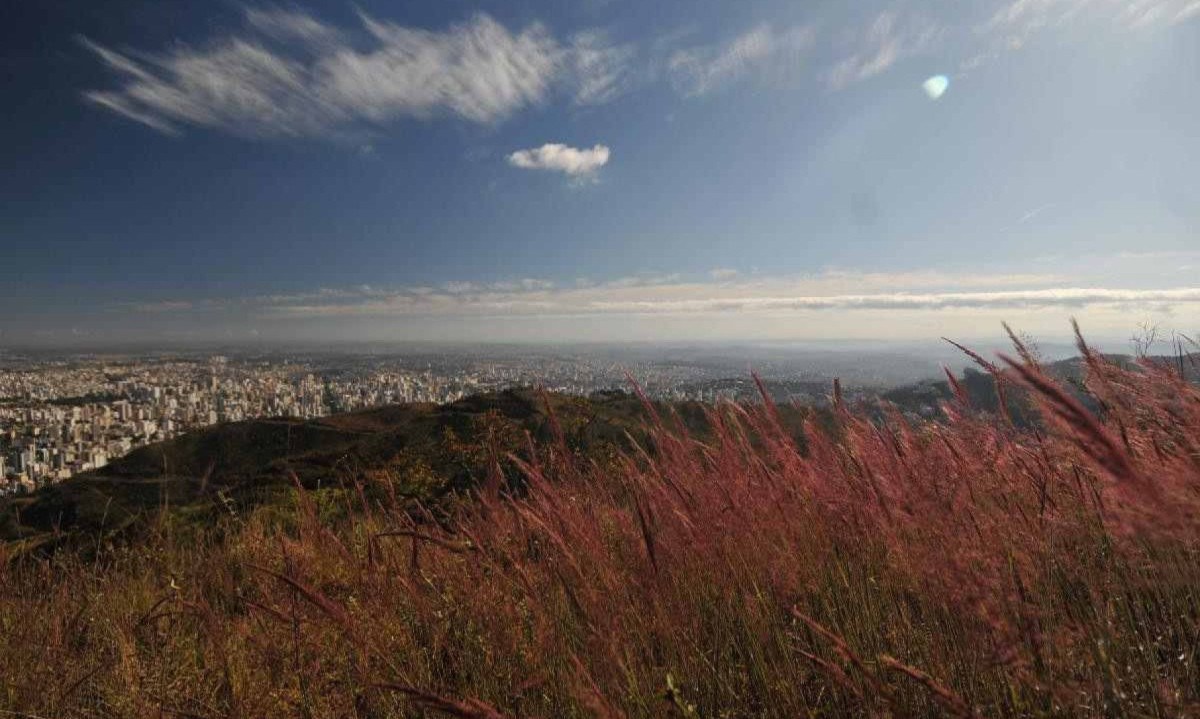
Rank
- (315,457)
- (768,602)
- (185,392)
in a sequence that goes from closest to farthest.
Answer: (768,602) → (315,457) → (185,392)

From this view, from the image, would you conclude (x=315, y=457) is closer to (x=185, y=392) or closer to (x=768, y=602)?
(x=768, y=602)

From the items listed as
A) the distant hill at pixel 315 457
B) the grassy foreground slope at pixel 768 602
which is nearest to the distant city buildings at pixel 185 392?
the distant hill at pixel 315 457

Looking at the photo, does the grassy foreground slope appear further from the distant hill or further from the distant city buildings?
the distant hill

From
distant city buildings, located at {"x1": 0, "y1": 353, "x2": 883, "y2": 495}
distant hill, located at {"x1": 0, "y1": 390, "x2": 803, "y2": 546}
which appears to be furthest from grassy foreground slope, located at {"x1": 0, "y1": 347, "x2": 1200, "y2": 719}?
distant hill, located at {"x1": 0, "y1": 390, "x2": 803, "y2": 546}

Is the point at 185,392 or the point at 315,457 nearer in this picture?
the point at 315,457

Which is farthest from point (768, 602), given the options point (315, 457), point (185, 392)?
point (185, 392)

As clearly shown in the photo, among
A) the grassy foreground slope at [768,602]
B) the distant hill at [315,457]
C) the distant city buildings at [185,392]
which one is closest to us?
the grassy foreground slope at [768,602]

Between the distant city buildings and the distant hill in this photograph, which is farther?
the distant city buildings

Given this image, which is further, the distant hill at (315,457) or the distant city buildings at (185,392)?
the distant city buildings at (185,392)

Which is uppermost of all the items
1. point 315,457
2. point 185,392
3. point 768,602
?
point 768,602

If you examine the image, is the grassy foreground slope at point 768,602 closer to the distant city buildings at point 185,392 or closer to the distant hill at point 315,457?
the distant city buildings at point 185,392
